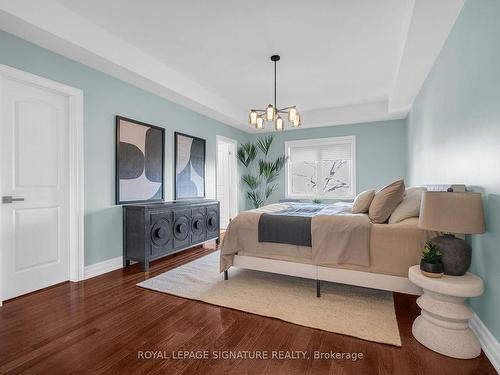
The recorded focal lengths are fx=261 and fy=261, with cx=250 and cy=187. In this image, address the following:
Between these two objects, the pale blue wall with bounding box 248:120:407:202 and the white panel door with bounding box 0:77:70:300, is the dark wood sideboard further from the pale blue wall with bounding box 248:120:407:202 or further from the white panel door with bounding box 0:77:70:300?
the pale blue wall with bounding box 248:120:407:202

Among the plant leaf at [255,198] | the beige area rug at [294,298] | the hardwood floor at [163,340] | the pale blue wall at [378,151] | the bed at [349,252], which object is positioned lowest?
the hardwood floor at [163,340]

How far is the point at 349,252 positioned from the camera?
2.31m

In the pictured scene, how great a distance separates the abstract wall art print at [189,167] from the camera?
436cm

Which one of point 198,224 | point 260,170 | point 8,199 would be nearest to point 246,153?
point 260,170

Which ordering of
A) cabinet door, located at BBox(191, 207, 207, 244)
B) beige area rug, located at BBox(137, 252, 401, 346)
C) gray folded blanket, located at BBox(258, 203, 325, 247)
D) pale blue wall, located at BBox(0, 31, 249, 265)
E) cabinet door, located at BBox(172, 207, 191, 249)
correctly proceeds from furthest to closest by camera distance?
1. cabinet door, located at BBox(191, 207, 207, 244)
2. cabinet door, located at BBox(172, 207, 191, 249)
3. pale blue wall, located at BBox(0, 31, 249, 265)
4. gray folded blanket, located at BBox(258, 203, 325, 247)
5. beige area rug, located at BBox(137, 252, 401, 346)

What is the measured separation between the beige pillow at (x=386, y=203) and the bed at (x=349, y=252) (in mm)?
111

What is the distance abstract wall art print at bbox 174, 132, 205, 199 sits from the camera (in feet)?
14.3

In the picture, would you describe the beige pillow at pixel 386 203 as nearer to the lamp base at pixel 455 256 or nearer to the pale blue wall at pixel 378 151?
the lamp base at pixel 455 256

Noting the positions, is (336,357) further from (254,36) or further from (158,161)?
(158,161)

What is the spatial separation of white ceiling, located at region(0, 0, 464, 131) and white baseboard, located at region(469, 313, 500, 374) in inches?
92.7

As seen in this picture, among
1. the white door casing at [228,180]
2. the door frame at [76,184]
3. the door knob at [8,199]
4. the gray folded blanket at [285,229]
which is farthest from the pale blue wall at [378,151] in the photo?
the door knob at [8,199]

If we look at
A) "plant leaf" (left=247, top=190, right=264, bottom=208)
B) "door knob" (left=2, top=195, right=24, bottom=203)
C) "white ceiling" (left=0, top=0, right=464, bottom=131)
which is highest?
"white ceiling" (left=0, top=0, right=464, bottom=131)

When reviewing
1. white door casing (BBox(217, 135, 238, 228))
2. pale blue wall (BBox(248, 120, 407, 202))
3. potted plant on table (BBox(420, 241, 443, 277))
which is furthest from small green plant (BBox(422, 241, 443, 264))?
white door casing (BBox(217, 135, 238, 228))

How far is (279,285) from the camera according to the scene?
8.87 feet
